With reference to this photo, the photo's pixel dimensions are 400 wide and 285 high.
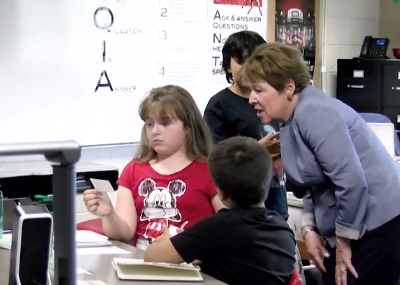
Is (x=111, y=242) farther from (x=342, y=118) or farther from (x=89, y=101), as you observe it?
(x=89, y=101)

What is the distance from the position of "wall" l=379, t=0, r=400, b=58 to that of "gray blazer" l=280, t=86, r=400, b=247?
3.35 meters

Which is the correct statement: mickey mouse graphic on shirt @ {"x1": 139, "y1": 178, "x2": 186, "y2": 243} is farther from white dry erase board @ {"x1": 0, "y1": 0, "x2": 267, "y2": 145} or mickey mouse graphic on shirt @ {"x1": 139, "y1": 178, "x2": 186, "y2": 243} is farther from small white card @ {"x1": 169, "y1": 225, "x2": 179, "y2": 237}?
white dry erase board @ {"x1": 0, "y1": 0, "x2": 267, "y2": 145}

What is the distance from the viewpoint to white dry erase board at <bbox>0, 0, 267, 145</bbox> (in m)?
3.14

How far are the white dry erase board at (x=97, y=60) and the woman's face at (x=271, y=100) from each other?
1.59m

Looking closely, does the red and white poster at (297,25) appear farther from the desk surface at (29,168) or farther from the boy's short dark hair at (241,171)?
the boy's short dark hair at (241,171)

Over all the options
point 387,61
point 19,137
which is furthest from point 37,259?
point 387,61

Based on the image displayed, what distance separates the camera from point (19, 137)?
10.4 feet

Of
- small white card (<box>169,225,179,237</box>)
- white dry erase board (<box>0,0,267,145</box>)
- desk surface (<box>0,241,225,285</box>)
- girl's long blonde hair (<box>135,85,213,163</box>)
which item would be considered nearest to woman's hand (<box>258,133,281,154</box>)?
girl's long blonde hair (<box>135,85,213,163</box>)

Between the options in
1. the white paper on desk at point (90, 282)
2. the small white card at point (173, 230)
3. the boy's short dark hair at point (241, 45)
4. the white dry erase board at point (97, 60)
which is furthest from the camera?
the white dry erase board at point (97, 60)

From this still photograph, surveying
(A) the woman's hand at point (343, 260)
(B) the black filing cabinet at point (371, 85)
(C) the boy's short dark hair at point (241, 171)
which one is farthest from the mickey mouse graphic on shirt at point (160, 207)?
(B) the black filing cabinet at point (371, 85)

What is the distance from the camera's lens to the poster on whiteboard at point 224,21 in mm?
3949

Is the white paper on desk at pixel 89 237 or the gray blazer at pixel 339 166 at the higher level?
the gray blazer at pixel 339 166

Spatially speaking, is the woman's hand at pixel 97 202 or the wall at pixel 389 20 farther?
the wall at pixel 389 20

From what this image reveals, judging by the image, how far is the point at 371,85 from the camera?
4.51 metres
